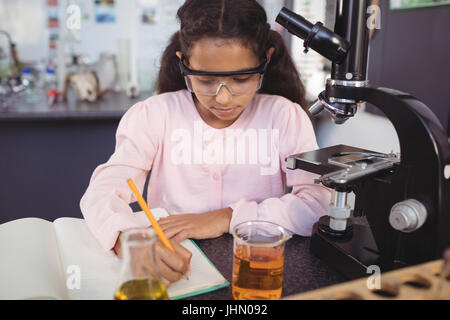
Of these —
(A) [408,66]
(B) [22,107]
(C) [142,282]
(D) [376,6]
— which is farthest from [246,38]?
(B) [22,107]

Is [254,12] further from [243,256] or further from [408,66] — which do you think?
[408,66]

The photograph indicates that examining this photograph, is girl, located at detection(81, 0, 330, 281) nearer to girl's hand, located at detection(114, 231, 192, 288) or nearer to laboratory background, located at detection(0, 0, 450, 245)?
girl's hand, located at detection(114, 231, 192, 288)

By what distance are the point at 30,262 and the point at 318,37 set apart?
2.39 feet

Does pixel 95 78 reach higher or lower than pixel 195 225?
higher

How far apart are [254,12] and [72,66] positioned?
239cm

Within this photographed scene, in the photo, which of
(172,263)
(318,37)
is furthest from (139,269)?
(318,37)

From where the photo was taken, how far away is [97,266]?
832mm

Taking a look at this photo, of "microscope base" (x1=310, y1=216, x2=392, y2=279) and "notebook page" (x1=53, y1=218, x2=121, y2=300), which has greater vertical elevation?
"microscope base" (x1=310, y1=216, x2=392, y2=279)

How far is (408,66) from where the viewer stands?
207 cm

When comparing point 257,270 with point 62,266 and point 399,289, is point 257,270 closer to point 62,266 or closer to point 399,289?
point 399,289

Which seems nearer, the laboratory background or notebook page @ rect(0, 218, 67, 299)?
notebook page @ rect(0, 218, 67, 299)

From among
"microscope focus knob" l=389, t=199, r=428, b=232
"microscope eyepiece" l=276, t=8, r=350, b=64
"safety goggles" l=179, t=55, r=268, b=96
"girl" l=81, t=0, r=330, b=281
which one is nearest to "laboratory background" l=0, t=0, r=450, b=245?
"girl" l=81, t=0, r=330, b=281

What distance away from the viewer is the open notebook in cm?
72

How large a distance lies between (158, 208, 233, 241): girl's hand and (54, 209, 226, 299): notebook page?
3 centimetres
